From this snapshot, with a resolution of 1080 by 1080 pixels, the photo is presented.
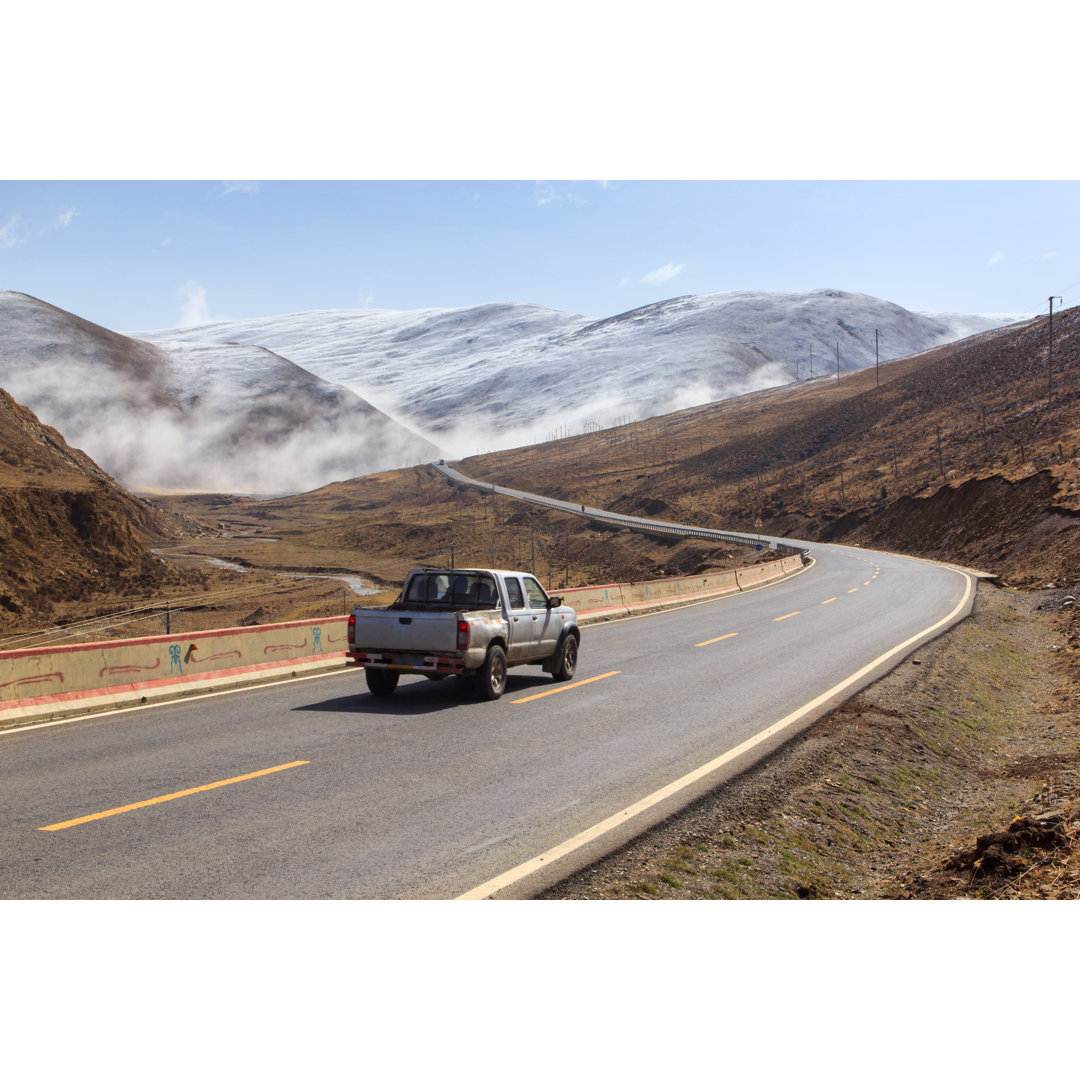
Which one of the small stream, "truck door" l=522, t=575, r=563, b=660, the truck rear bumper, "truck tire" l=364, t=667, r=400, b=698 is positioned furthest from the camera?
the small stream

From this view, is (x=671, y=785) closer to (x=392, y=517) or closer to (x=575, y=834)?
(x=575, y=834)

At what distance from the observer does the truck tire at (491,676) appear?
12727 millimetres

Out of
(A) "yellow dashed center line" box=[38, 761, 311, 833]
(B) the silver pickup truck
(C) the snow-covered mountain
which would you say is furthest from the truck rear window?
(C) the snow-covered mountain

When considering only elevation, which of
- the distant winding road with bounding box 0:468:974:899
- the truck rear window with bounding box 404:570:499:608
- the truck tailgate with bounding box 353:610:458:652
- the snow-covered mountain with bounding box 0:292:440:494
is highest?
the snow-covered mountain with bounding box 0:292:440:494

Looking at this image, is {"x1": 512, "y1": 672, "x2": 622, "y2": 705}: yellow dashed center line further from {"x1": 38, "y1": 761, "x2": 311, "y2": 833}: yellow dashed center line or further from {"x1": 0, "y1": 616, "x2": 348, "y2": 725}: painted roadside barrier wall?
{"x1": 38, "y1": 761, "x2": 311, "y2": 833}: yellow dashed center line

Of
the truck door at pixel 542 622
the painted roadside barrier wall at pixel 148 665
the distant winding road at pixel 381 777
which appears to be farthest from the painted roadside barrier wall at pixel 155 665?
the truck door at pixel 542 622

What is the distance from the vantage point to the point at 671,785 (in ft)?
27.6

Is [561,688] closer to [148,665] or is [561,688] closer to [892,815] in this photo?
[148,665]

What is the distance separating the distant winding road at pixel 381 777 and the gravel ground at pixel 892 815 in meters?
0.40

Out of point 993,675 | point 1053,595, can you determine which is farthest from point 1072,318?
point 993,675

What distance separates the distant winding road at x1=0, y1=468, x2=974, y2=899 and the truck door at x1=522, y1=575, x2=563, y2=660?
1.91 feet

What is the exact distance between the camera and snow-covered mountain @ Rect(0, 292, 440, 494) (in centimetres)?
16112

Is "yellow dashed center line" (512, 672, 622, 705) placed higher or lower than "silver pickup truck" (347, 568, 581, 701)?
lower

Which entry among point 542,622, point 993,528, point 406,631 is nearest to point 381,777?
point 406,631
